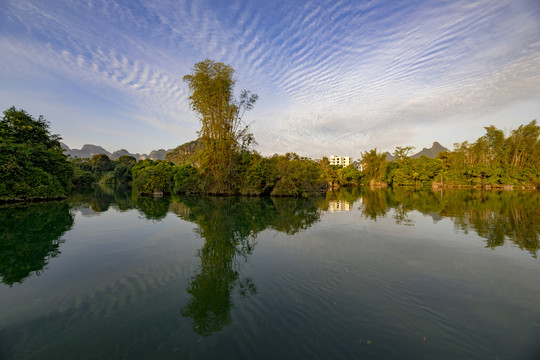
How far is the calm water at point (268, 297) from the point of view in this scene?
3367 mm

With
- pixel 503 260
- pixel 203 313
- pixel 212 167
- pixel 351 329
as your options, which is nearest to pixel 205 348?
pixel 203 313

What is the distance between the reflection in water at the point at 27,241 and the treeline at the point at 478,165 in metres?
64.1

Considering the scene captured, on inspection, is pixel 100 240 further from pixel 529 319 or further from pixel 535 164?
pixel 535 164

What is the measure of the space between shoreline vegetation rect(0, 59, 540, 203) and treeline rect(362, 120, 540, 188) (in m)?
0.15

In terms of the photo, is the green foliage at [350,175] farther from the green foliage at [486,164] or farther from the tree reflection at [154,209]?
the tree reflection at [154,209]

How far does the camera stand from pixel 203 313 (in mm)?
4180

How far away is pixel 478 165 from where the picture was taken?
50.7m

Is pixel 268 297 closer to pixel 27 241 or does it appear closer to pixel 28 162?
pixel 27 241

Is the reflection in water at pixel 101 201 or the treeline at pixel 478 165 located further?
the treeline at pixel 478 165

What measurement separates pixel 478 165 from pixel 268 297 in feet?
211

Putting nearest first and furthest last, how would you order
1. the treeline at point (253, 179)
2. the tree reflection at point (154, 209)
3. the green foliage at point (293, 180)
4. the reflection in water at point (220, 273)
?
the reflection in water at point (220, 273)
the tree reflection at point (154, 209)
the green foliage at point (293, 180)
the treeline at point (253, 179)

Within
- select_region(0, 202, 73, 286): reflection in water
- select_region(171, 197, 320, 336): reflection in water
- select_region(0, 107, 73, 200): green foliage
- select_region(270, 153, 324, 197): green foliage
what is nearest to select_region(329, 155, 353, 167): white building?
select_region(270, 153, 324, 197): green foliage

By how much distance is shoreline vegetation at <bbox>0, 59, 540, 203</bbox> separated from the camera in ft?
67.9

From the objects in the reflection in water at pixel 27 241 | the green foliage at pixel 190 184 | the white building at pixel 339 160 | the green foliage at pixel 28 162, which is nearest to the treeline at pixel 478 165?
the green foliage at pixel 190 184
